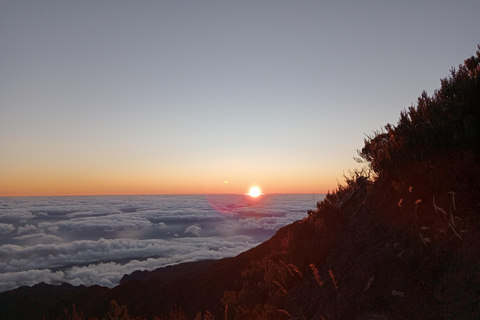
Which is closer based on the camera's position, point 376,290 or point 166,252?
point 376,290

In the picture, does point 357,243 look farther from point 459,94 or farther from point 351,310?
point 459,94

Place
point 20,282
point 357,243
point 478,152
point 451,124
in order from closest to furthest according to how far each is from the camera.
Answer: point 478,152, point 451,124, point 357,243, point 20,282

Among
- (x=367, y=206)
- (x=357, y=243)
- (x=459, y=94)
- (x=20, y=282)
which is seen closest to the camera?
(x=459, y=94)

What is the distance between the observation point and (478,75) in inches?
209

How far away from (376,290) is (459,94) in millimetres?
3961

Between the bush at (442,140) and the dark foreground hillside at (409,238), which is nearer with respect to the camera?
the dark foreground hillside at (409,238)

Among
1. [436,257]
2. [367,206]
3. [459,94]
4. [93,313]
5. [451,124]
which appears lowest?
[93,313]

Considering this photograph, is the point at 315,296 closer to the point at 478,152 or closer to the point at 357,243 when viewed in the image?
the point at 357,243

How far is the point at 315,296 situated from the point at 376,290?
1.52m

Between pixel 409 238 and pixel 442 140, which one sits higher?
pixel 442 140

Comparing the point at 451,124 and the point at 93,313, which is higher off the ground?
the point at 451,124

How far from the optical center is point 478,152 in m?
4.67

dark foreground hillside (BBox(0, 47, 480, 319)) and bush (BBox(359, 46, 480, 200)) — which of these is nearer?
dark foreground hillside (BBox(0, 47, 480, 319))

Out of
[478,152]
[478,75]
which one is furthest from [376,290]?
[478,75]
